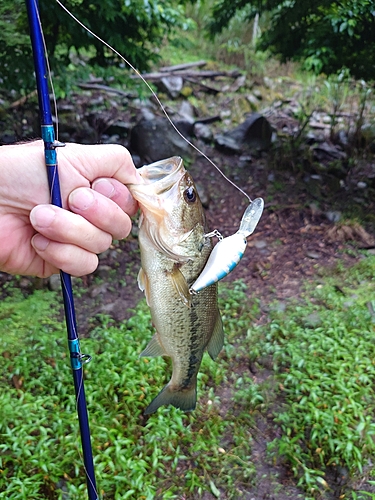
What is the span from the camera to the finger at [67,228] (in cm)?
133

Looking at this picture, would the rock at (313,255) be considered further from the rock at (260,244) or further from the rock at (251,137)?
the rock at (251,137)

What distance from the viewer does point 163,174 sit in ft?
5.20

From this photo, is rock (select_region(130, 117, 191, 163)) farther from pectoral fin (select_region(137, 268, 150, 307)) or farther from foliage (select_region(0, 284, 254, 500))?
pectoral fin (select_region(137, 268, 150, 307))

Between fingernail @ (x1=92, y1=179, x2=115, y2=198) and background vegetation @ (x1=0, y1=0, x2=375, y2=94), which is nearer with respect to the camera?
fingernail @ (x1=92, y1=179, x2=115, y2=198)

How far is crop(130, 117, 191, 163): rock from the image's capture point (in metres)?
6.42

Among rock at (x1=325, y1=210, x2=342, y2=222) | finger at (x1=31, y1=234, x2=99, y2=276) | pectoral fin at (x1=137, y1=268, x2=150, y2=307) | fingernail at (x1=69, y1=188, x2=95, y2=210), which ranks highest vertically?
fingernail at (x1=69, y1=188, x2=95, y2=210)

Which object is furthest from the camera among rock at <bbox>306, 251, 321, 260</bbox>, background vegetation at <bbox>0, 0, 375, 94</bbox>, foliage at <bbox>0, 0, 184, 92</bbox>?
rock at <bbox>306, 251, 321, 260</bbox>

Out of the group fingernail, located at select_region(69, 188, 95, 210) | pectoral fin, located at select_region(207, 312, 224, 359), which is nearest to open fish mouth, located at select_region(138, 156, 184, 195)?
fingernail, located at select_region(69, 188, 95, 210)

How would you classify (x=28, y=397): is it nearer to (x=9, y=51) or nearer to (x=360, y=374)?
(x=360, y=374)

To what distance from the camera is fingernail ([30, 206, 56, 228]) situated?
1320 mm

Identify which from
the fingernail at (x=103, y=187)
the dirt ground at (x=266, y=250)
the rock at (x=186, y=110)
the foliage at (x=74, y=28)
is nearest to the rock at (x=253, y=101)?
the rock at (x=186, y=110)

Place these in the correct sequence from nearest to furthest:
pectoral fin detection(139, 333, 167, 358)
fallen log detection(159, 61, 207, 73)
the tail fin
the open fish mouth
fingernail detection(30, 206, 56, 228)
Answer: fingernail detection(30, 206, 56, 228) → the open fish mouth → pectoral fin detection(139, 333, 167, 358) → the tail fin → fallen log detection(159, 61, 207, 73)

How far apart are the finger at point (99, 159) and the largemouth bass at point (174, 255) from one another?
92 mm

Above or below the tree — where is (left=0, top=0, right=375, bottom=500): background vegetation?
below
